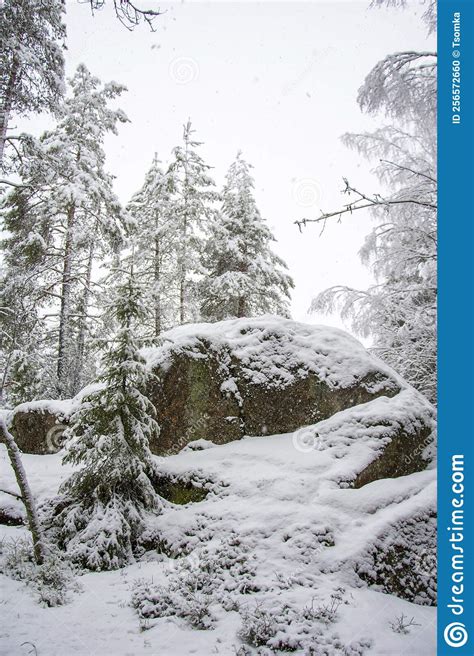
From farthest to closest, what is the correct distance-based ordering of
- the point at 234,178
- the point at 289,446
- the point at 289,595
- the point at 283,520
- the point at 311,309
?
the point at 234,178 → the point at 311,309 → the point at 289,446 → the point at 283,520 → the point at 289,595

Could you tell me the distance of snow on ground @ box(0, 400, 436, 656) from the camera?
452 centimetres

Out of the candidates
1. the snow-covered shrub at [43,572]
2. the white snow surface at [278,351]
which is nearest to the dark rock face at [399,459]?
the white snow surface at [278,351]

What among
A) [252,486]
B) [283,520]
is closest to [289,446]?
[252,486]

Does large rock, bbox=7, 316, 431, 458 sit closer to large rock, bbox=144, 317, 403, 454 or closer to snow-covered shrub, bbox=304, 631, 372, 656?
large rock, bbox=144, 317, 403, 454

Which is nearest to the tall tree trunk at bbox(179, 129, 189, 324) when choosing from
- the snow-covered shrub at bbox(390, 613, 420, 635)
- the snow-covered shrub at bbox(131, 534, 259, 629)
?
the snow-covered shrub at bbox(131, 534, 259, 629)

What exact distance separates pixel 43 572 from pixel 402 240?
10204mm

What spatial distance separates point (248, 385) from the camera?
907 centimetres

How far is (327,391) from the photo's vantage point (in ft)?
29.6

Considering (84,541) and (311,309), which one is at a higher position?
(311,309)

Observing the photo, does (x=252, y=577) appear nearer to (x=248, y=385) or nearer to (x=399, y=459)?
(x=399, y=459)

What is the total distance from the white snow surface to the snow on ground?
1.10m

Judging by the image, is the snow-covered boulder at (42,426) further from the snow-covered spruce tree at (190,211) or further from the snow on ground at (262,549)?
the snow-covered spruce tree at (190,211)
